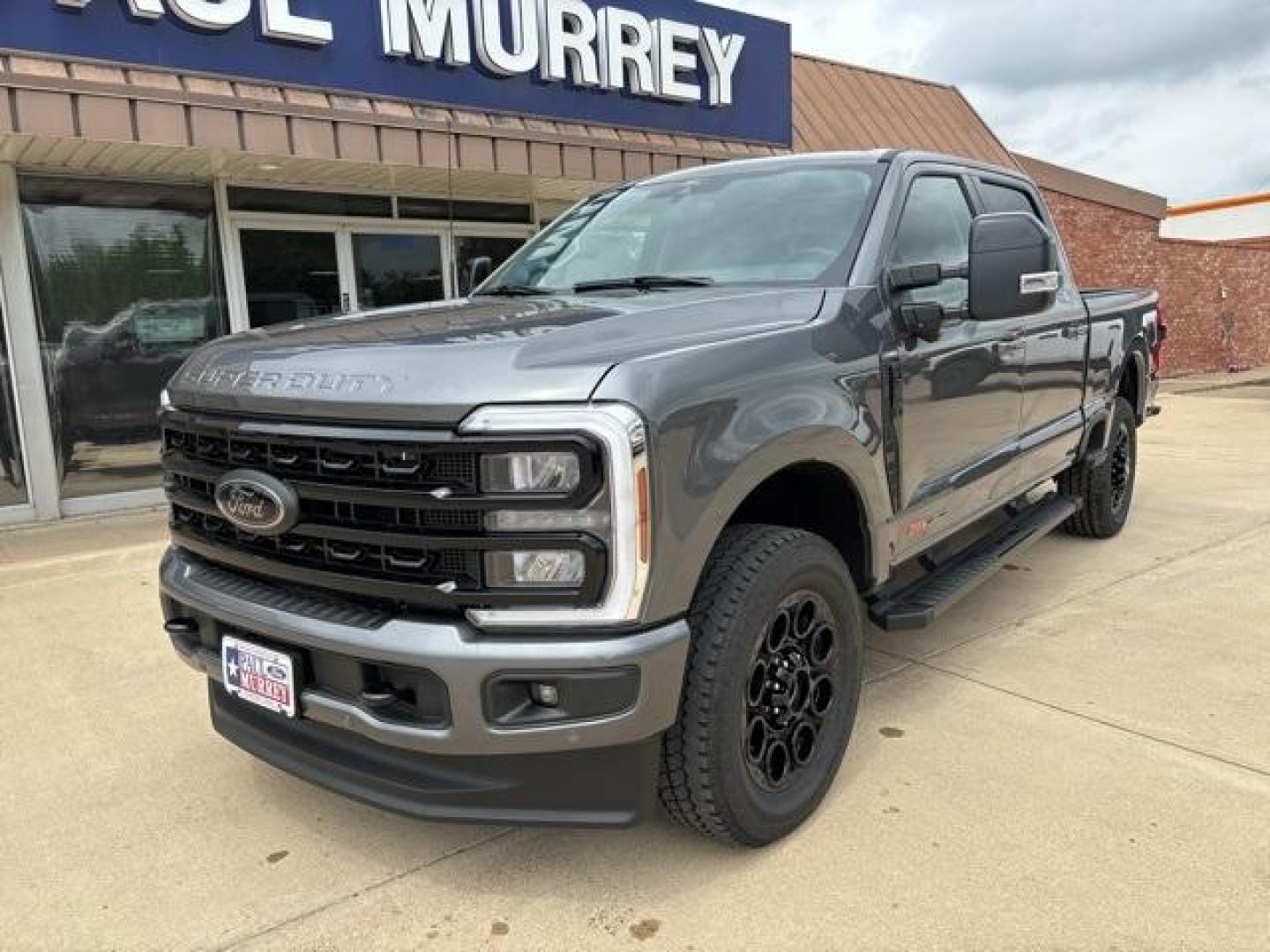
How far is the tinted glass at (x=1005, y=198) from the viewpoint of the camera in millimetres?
4258

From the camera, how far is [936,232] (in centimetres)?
366

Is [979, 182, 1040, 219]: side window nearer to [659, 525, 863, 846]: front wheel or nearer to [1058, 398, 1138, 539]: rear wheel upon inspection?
[1058, 398, 1138, 539]: rear wheel

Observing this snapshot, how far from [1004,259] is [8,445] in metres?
6.87

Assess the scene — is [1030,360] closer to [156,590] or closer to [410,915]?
[410,915]

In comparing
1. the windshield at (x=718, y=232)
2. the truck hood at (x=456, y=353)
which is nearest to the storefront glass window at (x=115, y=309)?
the windshield at (x=718, y=232)

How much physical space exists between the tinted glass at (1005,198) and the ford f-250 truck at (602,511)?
901 mm

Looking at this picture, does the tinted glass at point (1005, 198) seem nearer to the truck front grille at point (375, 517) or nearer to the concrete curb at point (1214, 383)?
the truck front grille at point (375, 517)

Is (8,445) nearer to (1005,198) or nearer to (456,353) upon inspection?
(456,353)

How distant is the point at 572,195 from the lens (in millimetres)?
9469

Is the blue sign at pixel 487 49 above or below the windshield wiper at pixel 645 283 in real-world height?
above

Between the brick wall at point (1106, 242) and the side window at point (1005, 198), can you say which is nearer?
the side window at point (1005, 198)

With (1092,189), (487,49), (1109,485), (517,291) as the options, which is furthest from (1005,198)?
(1092,189)

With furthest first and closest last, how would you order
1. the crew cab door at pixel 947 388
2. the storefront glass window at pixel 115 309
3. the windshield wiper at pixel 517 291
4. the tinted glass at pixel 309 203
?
the tinted glass at pixel 309 203 < the storefront glass window at pixel 115 309 < the windshield wiper at pixel 517 291 < the crew cab door at pixel 947 388

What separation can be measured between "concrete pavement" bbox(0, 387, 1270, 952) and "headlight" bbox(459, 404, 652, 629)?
828 millimetres
